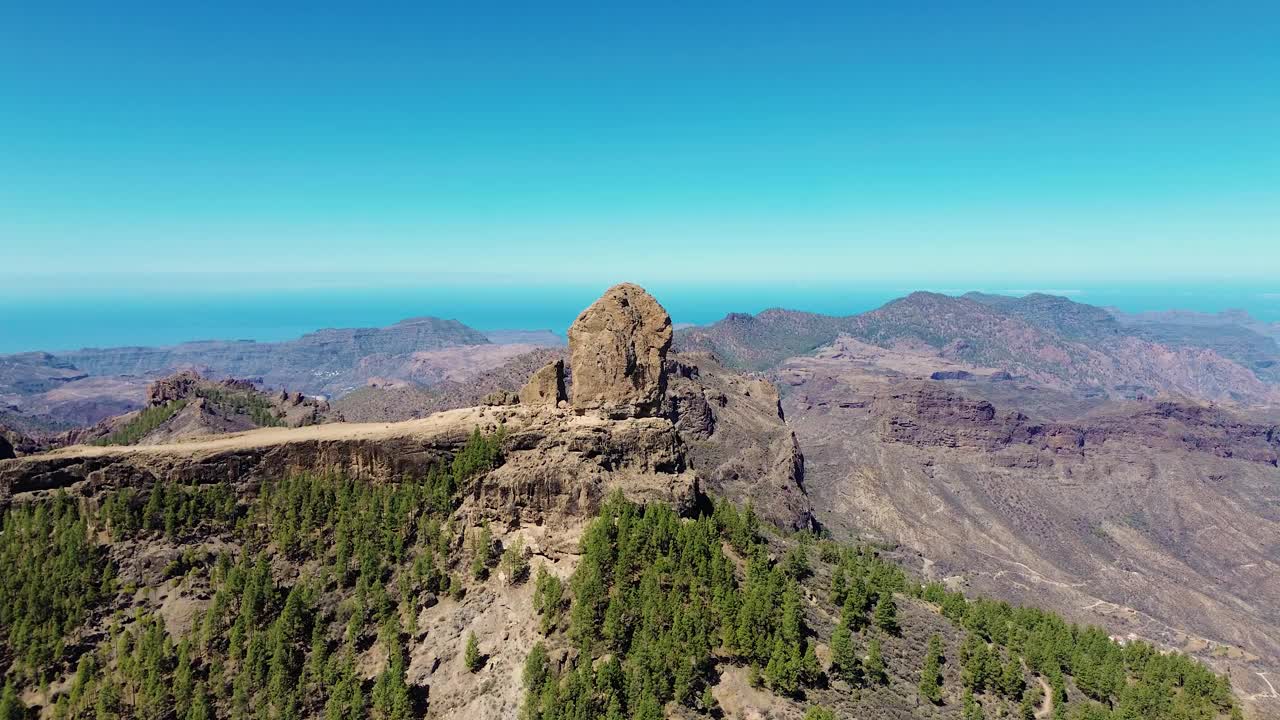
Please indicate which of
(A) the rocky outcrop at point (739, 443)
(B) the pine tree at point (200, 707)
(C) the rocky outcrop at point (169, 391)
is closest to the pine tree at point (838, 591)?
(B) the pine tree at point (200, 707)

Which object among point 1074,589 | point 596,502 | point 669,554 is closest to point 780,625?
point 669,554

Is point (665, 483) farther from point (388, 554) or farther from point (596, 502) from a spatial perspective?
point (388, 554)

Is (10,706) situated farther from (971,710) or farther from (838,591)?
(971,710)

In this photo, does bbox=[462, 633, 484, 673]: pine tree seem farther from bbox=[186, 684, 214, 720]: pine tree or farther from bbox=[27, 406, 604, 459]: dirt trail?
bbox=[27, 406, 604, 459]: dirt trail

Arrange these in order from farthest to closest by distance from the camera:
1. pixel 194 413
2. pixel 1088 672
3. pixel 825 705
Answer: pixel 194 413, pixel 1088 672, pixel 825 705

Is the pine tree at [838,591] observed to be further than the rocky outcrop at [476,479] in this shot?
No

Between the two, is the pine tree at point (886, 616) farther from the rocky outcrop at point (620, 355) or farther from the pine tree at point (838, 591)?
the rocky outcrop at point (620, 355)

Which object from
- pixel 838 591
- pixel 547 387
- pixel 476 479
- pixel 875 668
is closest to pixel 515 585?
pixel 476 479
